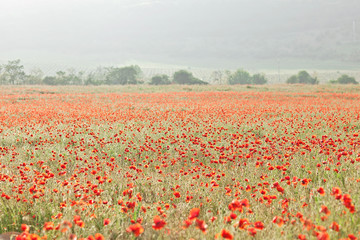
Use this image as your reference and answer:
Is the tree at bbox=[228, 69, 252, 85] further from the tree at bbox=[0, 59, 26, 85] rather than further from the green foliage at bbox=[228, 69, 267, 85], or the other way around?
the tree at bbox=[0, 59, 26, 85]

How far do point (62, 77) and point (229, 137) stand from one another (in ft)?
327

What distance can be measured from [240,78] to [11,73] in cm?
8468

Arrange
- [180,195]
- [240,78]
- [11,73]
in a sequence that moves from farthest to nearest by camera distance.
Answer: [240,78] → [11,73] → [180,195]

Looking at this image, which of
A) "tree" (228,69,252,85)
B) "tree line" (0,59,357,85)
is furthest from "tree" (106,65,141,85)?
A: "tree" (228,69,252,85)

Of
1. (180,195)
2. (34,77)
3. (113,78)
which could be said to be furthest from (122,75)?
(180,195)

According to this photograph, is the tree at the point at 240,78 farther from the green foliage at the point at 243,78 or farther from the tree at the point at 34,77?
the tree at the point at 34,77

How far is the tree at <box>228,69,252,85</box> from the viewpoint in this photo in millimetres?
124875

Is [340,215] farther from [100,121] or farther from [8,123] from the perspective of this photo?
[8,123]

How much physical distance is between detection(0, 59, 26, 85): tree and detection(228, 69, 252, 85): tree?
77843 mm

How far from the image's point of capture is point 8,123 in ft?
37.7

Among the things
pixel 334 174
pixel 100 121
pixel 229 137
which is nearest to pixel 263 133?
pixel 229 137

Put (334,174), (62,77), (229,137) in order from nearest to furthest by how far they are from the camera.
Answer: (334,174) → (229,137) → (62,77)

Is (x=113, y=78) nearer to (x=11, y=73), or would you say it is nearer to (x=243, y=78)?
(x=11, y=73)

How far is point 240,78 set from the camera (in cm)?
12588
